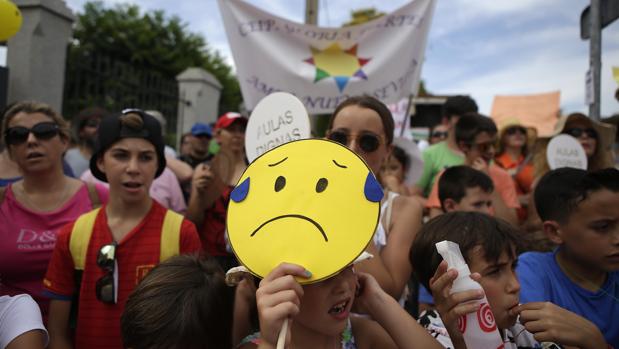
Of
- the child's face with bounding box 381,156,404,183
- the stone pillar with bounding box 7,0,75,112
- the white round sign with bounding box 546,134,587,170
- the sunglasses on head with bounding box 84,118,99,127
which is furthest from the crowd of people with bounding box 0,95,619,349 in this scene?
the stone pillar with bounding box 7,0,75,112

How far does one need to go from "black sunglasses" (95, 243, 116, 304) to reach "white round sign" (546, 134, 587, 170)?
279cm

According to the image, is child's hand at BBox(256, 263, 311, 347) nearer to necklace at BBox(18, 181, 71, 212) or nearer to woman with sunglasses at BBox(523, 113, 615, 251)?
necklace at BBox(18, 181, 71, 212)

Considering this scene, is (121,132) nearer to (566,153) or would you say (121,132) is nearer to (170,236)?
(170,236)

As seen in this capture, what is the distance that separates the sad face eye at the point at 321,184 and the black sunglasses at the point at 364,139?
77cm

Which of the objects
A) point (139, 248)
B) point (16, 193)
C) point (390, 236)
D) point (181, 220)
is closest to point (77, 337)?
point (139, 248)

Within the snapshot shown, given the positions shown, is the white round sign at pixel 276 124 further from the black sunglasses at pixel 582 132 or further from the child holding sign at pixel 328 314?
the black sunglasses at pixel 582 132

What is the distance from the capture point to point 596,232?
5.68ft

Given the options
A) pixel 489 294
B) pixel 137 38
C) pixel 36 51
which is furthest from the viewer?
pixel 137 38

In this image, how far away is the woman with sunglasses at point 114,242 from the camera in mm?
1813

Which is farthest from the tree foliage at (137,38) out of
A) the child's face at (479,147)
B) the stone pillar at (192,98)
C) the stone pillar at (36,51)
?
the child's face at (479,147)

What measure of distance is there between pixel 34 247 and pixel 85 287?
45 centimetres

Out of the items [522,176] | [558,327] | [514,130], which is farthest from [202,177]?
[514,130]

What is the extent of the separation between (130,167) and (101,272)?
1.49 feet

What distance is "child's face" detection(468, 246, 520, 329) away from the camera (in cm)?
143
